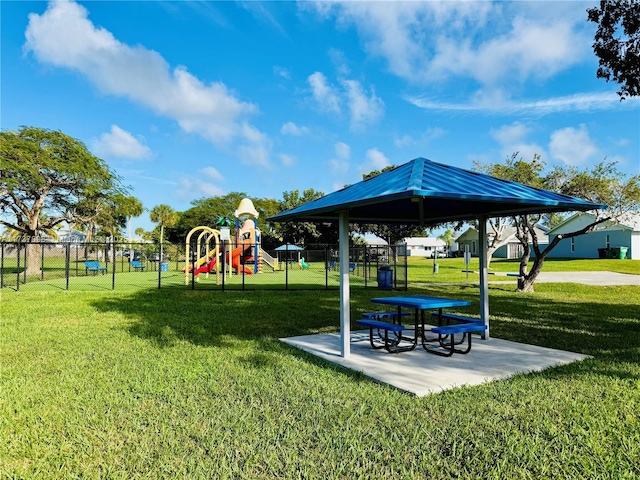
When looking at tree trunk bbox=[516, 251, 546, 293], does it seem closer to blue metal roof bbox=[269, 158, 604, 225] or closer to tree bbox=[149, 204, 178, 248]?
blue metal roof bbox=[269, 158, 604, 225]

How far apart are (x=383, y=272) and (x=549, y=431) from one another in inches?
619

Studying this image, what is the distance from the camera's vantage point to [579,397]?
4.84m

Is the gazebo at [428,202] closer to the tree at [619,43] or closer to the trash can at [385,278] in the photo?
the tree at [619,43]

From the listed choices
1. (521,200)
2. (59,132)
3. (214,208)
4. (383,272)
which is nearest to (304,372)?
(521,200)

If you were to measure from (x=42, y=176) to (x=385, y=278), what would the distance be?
2201 cm

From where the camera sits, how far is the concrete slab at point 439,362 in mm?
5543

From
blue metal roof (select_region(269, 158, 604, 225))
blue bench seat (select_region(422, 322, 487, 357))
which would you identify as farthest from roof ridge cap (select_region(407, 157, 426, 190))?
blue bench seat (select_region(422, 322, 487, 357))

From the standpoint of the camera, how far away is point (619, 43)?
10281 millimetres

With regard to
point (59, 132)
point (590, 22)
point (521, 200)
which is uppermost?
point (59, 132)

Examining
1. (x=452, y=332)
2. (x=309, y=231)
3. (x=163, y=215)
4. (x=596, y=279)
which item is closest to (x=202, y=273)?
(x=596, y=279)

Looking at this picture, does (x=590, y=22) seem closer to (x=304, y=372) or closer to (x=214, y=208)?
(x=304, y=372)

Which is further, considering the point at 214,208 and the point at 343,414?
the point at 214,208

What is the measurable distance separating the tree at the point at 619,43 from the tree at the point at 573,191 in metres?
6.82

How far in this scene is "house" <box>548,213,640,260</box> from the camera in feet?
131
